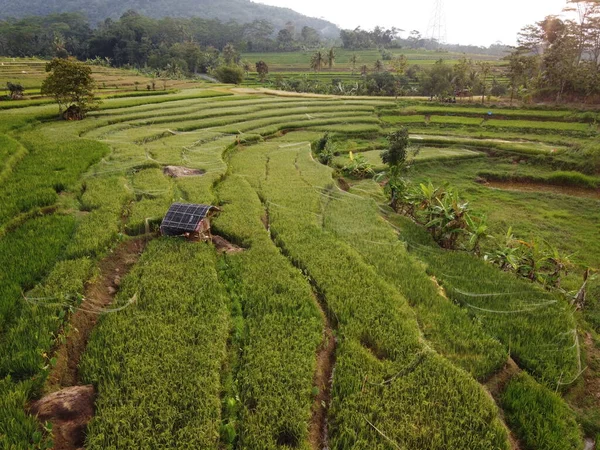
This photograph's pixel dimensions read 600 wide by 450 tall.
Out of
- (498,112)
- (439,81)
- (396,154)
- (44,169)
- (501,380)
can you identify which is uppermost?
(439,81)

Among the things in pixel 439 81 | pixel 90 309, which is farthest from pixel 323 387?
pixel 439 81

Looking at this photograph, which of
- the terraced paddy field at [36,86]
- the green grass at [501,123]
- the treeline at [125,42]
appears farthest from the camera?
the treeline at [125,42]

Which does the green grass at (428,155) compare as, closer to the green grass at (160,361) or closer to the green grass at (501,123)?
the green grass at (501,123)

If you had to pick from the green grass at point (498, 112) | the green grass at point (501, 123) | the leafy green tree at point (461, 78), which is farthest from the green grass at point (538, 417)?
the leafy green tree at point (461, 78)

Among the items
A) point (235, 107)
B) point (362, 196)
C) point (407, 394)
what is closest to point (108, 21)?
point (235, 107)

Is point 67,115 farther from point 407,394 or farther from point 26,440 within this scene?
point 407,394

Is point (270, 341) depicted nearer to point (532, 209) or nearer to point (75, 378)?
point (75, 378)

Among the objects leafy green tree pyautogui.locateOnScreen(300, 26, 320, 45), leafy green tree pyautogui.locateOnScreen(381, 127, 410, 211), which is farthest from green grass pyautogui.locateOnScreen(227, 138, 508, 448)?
leafy green tree pyautogui.locateOnScreen(300, 26, 320, 45)
